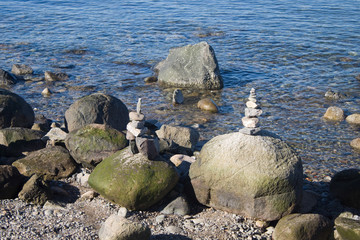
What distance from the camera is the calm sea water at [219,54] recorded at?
13.0 m

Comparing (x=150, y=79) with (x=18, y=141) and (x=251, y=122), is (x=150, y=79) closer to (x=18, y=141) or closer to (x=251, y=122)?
(x=18, y=141)

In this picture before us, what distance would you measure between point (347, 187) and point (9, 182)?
6.09 m

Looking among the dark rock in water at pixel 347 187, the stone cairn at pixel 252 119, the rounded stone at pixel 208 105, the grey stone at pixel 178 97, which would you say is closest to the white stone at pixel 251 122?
the stone cairn at pixel 252 119

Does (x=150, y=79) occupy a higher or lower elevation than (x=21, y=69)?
lower

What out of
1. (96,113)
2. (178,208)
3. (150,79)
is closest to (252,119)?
(178,208)

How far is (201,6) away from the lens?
3066cm

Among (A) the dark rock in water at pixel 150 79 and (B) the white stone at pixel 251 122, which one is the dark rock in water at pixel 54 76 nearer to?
(A) the dark rock in water at pixel 150 79

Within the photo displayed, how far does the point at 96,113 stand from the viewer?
10.8m

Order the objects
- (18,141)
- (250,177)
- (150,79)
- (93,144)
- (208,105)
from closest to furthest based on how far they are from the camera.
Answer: (250,177) < (93,144) < (18,141) < (208,105) < (150,79)

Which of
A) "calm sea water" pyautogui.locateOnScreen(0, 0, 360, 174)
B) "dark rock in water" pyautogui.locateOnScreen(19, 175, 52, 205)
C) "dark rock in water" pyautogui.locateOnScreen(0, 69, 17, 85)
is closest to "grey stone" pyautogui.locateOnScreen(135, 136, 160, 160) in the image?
"dark rock in water" pyautogui.locateOnScreen(19, 175, 52, 205)

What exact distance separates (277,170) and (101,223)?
2974 millimetres

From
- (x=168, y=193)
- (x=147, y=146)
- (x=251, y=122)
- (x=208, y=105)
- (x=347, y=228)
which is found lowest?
(x=208, y=105)

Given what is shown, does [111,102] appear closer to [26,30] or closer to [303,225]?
[303,225]

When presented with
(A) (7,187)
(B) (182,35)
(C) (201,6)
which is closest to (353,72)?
(B) (182,35)
